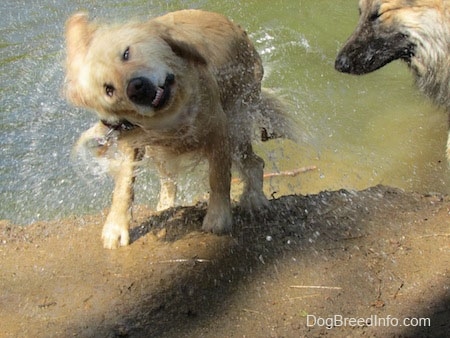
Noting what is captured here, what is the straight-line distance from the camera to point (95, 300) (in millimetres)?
3104

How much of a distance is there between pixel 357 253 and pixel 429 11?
1.85 metres

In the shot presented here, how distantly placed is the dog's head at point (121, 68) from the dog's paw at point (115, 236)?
0.79m

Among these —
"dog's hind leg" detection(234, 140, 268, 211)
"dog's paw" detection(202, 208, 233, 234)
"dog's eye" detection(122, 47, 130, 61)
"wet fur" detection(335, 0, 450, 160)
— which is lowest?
"dog's hind leg" detection(234, 140, 268, 211)

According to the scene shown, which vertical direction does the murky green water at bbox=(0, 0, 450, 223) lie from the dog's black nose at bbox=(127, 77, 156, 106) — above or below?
below

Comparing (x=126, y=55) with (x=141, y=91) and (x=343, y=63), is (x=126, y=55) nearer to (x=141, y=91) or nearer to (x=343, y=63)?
(x=141, y=91)

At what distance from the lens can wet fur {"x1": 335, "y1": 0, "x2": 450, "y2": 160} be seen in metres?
4.05

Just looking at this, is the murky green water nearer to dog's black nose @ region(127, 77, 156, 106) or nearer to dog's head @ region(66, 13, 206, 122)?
dog's head @ region(66, 13, 206, 122)

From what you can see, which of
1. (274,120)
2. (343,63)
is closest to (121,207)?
(274,120)

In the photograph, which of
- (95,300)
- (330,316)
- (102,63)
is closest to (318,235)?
(330,316)

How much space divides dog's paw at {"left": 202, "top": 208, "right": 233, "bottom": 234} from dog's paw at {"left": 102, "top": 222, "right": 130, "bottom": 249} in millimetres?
Result: 501

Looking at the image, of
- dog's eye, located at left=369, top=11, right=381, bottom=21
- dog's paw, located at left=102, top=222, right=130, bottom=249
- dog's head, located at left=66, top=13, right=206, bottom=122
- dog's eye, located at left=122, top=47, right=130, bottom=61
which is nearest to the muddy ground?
dog's paw, located at left=102, top=222, right=130, bottom=249

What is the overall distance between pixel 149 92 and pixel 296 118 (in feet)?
8.00

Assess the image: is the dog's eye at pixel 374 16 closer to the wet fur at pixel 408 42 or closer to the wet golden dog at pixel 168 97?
the wet fur at pixel 408 42

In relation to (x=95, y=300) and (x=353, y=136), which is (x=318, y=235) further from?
(x=353, y=136)
